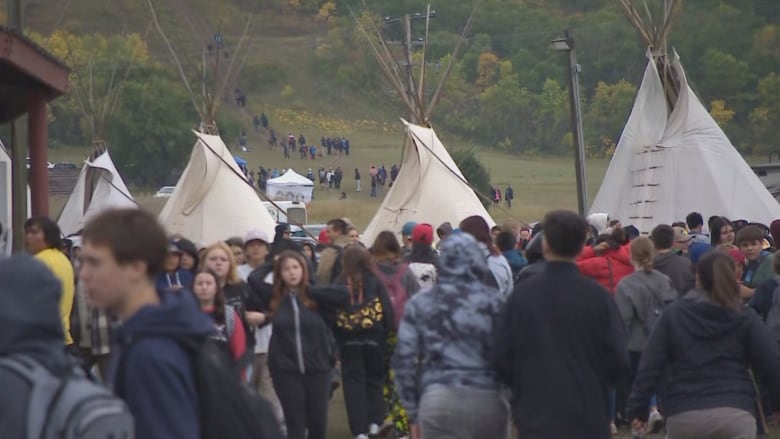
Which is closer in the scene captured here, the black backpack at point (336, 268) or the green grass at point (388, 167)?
the black backpack at point (336, 268)

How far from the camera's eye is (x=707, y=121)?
2341cm

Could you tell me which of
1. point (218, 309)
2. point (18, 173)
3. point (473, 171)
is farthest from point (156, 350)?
point (473, 171)

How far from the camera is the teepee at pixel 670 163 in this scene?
74.4 feet

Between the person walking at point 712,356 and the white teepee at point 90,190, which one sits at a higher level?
the person walking at point 712,356

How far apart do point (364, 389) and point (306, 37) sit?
104 m

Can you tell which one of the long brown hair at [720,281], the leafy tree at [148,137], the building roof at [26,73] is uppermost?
the building roof at [26,73]

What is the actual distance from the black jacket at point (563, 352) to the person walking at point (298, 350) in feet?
10.8

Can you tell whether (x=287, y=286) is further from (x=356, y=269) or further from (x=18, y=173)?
(x=18, y=173)

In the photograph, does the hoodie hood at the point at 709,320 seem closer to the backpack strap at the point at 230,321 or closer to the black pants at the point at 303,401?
the backpack strap at the point at 230,321

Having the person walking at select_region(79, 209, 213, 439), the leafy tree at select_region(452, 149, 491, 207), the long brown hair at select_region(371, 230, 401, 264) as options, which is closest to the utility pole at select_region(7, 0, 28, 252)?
the long brown hair at select_region(371, 230, 401, 264)

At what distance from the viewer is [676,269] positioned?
11219 millimetres

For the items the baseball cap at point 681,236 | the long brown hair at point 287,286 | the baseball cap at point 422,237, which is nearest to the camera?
the long brown hair at point 287,286

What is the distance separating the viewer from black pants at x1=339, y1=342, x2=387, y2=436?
10.8m

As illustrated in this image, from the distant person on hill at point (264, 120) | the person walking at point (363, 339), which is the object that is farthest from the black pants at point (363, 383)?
the distant person on hill at point (264, 120)
